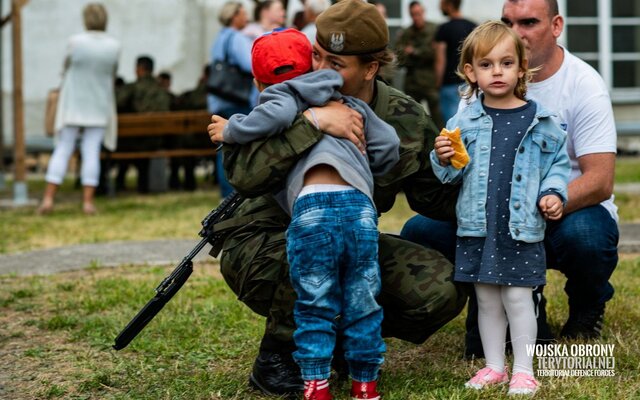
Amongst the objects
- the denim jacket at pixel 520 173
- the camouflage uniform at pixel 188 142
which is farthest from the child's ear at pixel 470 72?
the camouflage uniform at pixel 188 142

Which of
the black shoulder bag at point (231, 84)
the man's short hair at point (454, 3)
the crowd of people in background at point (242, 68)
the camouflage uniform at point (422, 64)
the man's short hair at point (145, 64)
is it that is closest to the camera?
the black shoulder bag at point (231, 84)

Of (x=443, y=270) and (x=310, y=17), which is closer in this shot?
(x=443, y=270)

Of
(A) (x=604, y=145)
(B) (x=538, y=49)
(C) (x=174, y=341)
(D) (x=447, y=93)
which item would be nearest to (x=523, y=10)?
(B) (x=538, y=49)

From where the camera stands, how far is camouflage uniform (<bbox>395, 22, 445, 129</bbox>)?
41.7ft

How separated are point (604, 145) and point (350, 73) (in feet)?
4.14

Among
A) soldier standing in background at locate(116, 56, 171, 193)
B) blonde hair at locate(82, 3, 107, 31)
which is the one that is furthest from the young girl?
soldier standing in background at locate(116, 56, 171, 193)

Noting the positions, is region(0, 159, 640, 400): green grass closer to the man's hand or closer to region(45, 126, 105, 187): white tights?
the man's hand

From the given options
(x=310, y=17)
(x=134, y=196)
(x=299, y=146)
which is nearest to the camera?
(x=299, y=146)

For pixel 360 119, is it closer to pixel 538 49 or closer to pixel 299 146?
pixel 299 146

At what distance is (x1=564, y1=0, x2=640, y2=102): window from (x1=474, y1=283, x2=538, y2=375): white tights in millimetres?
13164

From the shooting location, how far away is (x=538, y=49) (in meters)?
4.48

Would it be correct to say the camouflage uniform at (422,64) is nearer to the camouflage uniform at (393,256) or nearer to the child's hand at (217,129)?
the camouflage uniform at (393,256)

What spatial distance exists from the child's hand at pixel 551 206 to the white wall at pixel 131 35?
42.4ft

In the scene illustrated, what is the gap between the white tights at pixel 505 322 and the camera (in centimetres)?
377
